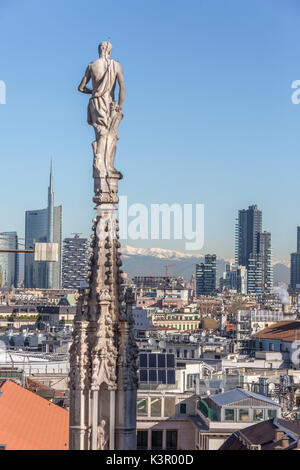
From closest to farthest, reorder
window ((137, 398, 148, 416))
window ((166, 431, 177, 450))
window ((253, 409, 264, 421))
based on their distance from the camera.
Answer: window ((166, 431, 177, 450))
window ((253, 409, 264, 421))
window ((137, 398, 148, 416))

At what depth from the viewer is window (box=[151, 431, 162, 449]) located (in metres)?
21.0

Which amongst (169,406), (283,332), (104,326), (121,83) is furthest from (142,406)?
(283,332)

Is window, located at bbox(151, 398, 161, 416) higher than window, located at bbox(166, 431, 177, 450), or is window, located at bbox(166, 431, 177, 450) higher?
window, located at bbox(151, 398, 161, 416)

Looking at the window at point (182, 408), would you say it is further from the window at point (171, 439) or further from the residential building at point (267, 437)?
the residential building at point (267, 437)

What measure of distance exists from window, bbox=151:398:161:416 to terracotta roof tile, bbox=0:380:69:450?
5718 mm

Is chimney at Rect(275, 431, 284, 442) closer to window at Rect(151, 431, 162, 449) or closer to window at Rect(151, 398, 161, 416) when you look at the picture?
window at Rect(151, 431, 162, 449)

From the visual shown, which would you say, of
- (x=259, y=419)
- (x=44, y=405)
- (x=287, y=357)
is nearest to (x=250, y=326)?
(x=287, y=357)

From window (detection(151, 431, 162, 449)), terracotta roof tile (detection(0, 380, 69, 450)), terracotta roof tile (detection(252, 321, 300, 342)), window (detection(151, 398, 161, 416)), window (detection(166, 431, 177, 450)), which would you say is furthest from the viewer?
terracotta roof tile (detection(252, 321, 300, 342))

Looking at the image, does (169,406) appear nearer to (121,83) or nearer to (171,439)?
(171,439)

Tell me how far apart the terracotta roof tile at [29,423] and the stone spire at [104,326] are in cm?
603

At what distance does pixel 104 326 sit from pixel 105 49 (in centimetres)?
177

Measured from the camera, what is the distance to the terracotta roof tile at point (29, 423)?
13156mm

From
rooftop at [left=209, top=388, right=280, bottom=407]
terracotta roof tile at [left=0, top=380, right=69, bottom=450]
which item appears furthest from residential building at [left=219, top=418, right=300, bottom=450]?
rooftop at [left=209, top=388, right=280, bottom=407]

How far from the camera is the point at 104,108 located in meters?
6.94
